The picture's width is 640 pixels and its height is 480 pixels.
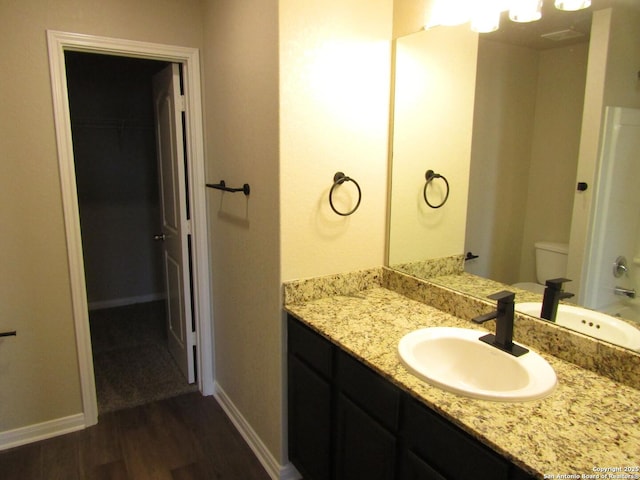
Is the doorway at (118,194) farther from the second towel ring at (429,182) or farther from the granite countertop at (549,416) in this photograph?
the granite countertop at (549,416)

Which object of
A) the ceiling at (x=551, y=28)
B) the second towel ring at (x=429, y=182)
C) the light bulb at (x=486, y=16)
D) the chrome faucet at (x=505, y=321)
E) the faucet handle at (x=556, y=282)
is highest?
the light bulb at (x=486, y=16)

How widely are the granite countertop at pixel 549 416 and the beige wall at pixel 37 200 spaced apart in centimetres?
158

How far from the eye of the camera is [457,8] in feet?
5.79

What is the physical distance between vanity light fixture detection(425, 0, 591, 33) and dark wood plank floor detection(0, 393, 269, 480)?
86.7 inches

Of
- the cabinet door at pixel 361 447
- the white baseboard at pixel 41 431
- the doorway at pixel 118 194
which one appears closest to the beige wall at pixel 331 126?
the cabinet door at pixel 361 447

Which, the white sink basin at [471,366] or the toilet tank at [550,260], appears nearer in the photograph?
the white sink basin at [471,366]

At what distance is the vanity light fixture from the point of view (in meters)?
1.50

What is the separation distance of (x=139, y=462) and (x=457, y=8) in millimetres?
2563

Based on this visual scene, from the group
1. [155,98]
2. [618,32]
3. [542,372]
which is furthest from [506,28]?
[155,98]

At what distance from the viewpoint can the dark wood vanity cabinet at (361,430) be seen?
1.12 metres

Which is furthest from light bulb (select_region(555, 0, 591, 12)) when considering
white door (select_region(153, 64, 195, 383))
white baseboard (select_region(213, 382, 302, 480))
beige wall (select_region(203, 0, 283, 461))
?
white baseboard (select_region(213, 382, 302, 480))

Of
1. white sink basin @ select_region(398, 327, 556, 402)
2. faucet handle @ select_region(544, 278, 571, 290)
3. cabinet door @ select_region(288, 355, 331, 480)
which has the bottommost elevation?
cabinet door @ select_region(288, 355, 331, 480)

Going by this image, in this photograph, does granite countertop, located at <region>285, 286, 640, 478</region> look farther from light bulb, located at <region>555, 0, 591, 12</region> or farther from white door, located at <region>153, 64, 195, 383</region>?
white door, located at <region>153, 64, 195, 383</region>

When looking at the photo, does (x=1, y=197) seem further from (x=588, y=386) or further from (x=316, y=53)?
(x=588, y=386)
